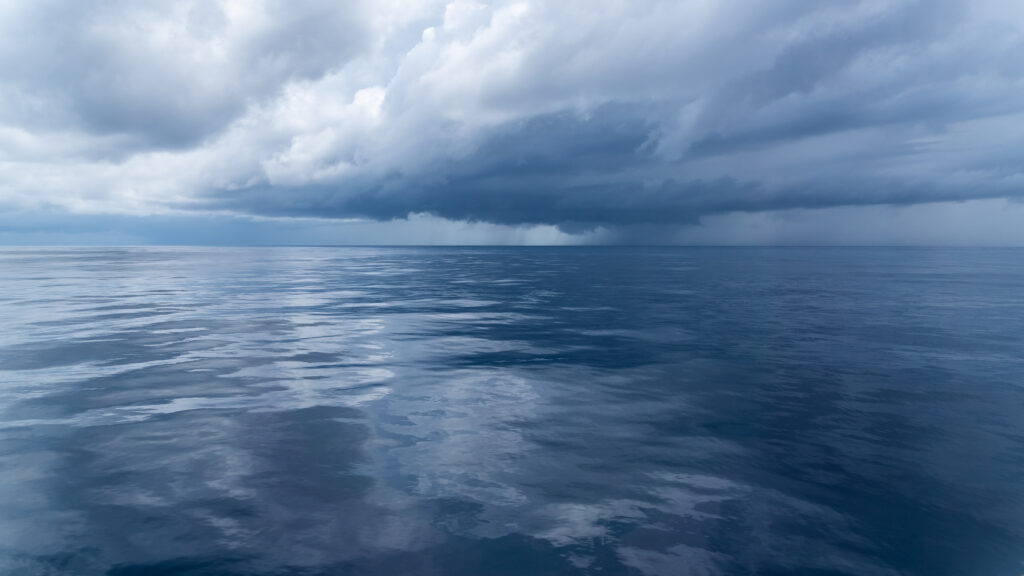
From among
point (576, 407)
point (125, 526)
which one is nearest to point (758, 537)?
point (576, 407)

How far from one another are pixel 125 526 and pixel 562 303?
42.3 metres

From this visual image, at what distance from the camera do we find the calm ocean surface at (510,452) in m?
11.3

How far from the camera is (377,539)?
11672 millimetres

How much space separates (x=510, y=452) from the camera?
16.2m

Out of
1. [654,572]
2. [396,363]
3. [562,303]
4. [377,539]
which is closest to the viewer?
[654,572]

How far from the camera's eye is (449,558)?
11.0 meters

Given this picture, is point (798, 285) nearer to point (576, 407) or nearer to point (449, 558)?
point (576, 407)

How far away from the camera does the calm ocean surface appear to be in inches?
445

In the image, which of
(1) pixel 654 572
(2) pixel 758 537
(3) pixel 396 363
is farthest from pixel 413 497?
(3) pixel 396 363

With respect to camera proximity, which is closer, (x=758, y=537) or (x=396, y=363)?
(x=758, y=537)

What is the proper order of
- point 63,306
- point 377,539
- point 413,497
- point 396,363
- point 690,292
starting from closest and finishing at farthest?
point 377,539
point 413,497
point 396,363
point 63,306
point 690,292

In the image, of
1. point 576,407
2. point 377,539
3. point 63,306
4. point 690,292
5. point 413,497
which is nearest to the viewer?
point 377,539

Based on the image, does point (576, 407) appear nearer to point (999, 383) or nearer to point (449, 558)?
point (449, 558)

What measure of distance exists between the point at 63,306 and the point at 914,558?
5721cm
